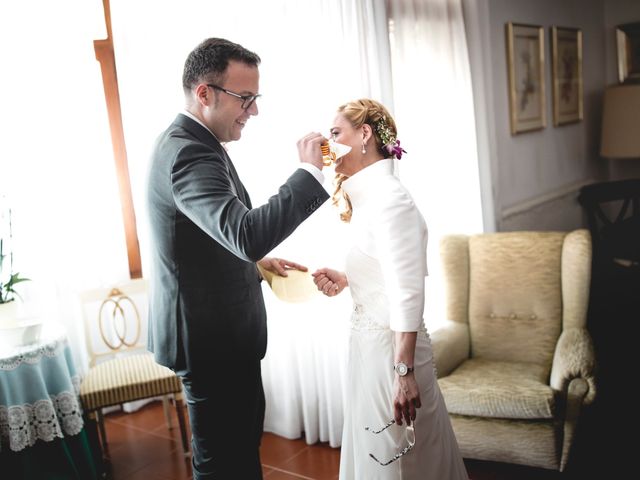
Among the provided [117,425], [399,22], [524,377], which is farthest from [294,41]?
[117,425]

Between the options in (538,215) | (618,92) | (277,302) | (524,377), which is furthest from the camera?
(618,92)

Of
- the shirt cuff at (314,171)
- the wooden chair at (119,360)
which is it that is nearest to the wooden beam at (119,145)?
the wooden chair at (119,360)

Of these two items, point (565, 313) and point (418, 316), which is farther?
point (565, 313)

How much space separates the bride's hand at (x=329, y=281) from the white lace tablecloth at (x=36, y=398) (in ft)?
4.59

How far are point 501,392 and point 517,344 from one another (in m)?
0.51

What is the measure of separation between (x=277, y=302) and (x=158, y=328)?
4.64ft

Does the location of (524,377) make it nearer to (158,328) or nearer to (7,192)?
(158,328)

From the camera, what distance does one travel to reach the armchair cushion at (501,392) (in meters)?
2.52

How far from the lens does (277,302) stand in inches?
125

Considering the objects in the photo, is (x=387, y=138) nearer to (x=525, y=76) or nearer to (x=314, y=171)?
(x=314, y=171)

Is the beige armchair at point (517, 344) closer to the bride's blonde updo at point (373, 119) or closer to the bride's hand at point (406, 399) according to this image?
the bride's hand at point (406, 399)

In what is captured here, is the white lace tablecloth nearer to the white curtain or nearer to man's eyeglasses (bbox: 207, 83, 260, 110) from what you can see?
the white curtain

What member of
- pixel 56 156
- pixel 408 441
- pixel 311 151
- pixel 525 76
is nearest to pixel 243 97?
pixel 311 151

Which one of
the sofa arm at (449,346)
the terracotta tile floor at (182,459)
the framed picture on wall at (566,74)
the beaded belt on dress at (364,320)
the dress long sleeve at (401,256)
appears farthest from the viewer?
the framed picture on wall at (566,74)
